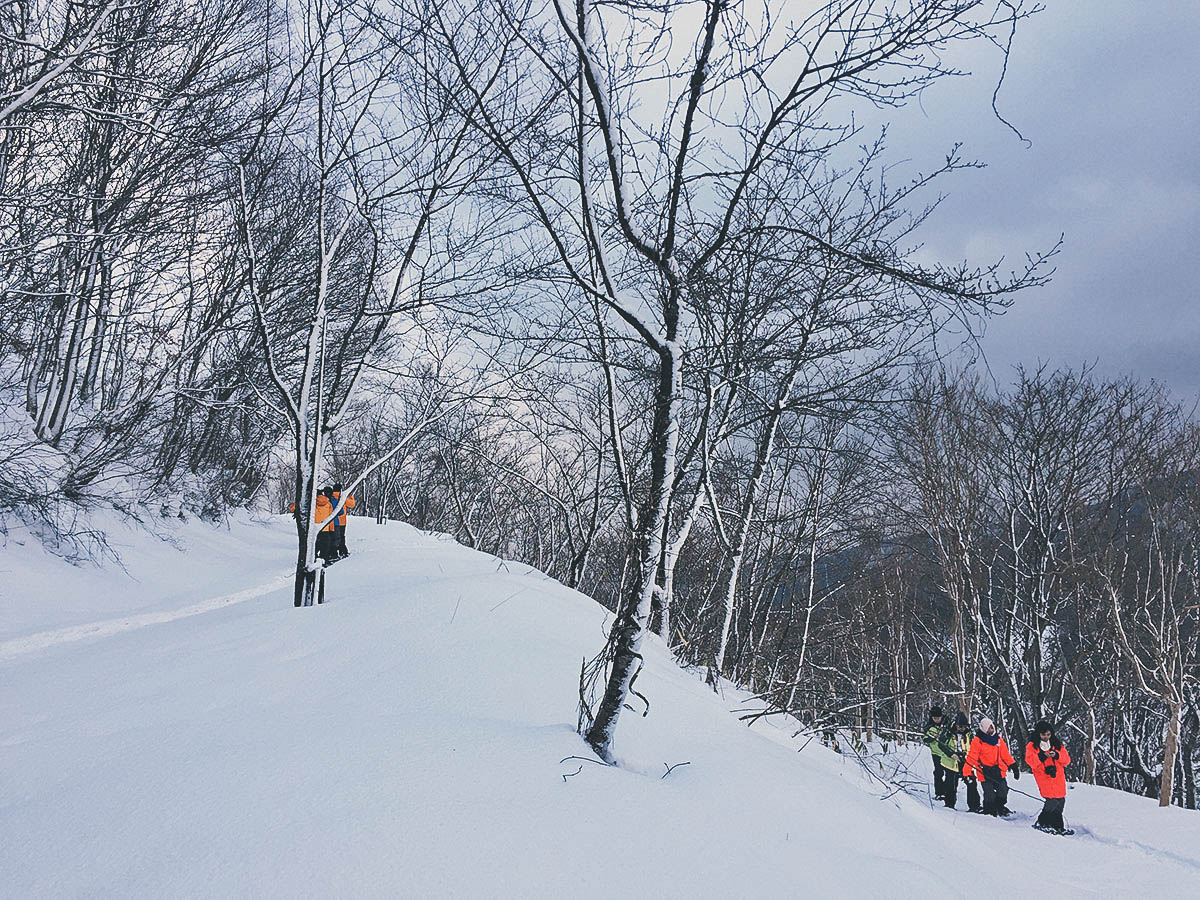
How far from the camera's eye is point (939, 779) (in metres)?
12.1

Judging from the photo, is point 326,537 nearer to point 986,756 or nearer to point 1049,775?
point 986,756

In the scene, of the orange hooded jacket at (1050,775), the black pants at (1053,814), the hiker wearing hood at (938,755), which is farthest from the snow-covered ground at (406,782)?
the hiker wearing hood at (938,755)

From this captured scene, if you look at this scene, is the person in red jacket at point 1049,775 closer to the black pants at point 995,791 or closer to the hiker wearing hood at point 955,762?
the black pants at point 995,791

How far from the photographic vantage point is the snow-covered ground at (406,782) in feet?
7.42

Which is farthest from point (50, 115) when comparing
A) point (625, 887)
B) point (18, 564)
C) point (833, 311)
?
point (625, 887)

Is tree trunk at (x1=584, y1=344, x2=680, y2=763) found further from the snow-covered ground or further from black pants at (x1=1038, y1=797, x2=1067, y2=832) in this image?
black pants at (x1=1038, y1=797, x2=1067, y2=832)

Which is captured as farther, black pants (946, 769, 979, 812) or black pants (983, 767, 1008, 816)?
black pants (946, 769, 979, 812)

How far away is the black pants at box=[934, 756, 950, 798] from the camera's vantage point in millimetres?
11828

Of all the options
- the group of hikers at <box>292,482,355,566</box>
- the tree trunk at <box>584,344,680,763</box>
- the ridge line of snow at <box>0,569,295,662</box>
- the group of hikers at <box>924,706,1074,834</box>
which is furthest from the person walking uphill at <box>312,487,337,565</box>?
the tree trunk at <box>584,344,680,763</box>

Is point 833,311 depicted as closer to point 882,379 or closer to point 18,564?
point 882,379

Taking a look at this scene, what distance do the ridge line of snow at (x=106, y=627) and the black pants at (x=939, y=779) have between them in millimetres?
10979

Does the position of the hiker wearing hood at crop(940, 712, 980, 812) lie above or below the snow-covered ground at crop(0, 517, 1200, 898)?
below

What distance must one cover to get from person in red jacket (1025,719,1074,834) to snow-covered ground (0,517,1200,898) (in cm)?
395

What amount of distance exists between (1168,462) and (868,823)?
1953cm
